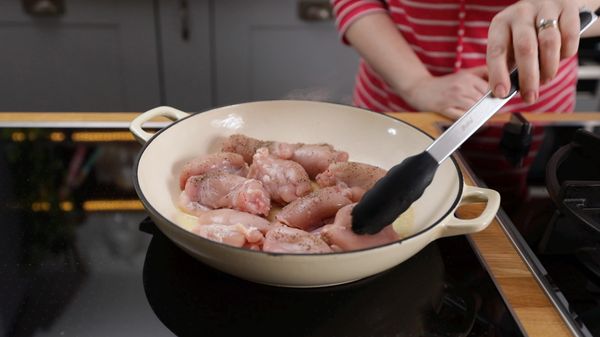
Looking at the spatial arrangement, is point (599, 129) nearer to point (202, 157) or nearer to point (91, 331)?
point (202, 157)

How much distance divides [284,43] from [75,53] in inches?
24.8

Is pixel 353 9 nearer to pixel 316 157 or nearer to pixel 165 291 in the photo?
A: pixel 316 157

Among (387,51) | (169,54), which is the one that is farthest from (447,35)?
(169,54)

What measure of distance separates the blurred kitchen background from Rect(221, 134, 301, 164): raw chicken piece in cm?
98

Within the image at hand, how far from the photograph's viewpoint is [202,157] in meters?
0.67

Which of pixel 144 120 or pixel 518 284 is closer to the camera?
pixel 518 284

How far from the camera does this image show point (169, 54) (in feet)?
5.35

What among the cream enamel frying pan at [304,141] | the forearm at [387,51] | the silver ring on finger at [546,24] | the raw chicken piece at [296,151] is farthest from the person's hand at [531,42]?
the forearm at [387,51]

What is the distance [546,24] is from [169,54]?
124 cm

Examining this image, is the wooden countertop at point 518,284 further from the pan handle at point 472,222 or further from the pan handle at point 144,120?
the pan handle at point 144,120

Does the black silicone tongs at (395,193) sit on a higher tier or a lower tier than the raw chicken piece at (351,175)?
higher

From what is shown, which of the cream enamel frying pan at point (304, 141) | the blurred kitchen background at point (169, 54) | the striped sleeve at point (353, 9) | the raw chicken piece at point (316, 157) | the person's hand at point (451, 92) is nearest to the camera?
the cream enamel frying pan at point (304, 141)

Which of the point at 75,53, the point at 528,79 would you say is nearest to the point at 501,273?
the point at 528,79

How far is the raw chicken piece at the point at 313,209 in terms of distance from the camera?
1.88 feet
